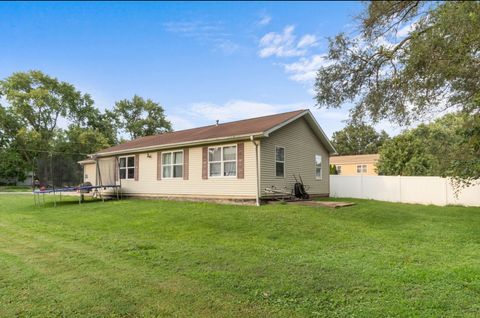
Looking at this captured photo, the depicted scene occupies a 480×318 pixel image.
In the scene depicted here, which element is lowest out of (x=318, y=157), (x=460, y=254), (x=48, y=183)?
(x=460, y=254)

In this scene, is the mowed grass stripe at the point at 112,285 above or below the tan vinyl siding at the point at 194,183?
below

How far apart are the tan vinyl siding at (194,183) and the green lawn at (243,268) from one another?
129 inches

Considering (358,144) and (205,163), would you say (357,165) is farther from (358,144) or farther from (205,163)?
(205,163)

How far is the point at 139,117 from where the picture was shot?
47625 mm

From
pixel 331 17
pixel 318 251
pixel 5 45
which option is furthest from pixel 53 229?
pixel 331 17

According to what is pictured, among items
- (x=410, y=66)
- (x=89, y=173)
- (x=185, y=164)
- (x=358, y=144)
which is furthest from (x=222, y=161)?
(x=358, y=144)

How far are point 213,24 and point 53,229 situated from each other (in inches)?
284

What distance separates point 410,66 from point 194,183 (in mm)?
9697

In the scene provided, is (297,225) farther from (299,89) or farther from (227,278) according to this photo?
(227,278)

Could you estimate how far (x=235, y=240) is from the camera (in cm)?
669

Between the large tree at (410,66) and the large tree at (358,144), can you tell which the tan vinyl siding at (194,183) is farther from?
the large tree at (358,144)

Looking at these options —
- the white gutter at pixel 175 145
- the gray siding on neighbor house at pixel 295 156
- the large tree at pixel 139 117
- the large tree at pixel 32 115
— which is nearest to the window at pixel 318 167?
the gray siding on neighbor house at pixel 295 156

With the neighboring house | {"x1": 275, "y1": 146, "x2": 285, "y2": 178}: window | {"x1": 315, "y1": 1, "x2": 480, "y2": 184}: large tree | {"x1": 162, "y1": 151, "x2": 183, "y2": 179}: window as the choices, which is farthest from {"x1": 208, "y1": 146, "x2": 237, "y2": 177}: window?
the neighboring house

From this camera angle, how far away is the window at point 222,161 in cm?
1272
